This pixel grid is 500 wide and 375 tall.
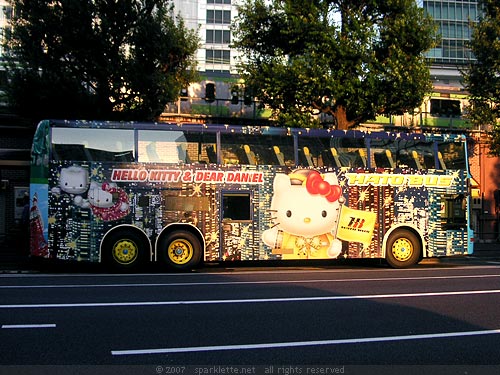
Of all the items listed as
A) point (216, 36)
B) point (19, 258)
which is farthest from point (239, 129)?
point (216, 36)

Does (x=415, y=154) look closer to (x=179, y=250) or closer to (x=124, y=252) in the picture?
(x=179, y=250)

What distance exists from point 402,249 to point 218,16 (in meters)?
63.9

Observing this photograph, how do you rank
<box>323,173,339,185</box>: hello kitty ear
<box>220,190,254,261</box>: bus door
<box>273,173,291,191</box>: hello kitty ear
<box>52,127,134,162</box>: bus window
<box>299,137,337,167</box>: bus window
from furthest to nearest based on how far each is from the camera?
<box>323,173,339,185</box>: hello kitty ear → <box>299,137,337,167</box>: bus window → <box>273,173,291,191</box>: hello kitty ear → <box>220,190,254,261</box>: bus door → <box>52,127,134,162</box>: bus window

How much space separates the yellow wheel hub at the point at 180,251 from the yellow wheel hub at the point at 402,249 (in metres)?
5.85

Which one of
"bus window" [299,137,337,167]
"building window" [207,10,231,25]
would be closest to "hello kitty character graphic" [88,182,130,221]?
"bus window" [299,137,337,167]

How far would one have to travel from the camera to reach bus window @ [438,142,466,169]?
1630cm

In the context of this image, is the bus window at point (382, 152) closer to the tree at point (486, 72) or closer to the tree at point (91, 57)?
the tree at point (91, 57)

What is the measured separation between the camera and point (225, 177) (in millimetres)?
14891

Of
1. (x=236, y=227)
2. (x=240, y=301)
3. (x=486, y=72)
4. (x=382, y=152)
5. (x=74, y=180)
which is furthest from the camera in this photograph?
(x=486, y=72)

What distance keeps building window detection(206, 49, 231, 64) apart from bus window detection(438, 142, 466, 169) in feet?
199

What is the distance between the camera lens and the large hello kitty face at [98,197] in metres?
14.2

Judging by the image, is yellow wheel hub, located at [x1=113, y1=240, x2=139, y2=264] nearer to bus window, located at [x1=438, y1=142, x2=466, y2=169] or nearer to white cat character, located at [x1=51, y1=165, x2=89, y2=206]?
white cat character, located at [x1=51, y1=165, x2=89, y2=206]

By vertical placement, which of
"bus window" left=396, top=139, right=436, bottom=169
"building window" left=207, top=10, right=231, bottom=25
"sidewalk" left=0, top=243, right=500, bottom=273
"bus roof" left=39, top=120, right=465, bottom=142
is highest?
"building window" left=207, top=10, right=231, bottom=25

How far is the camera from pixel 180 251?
14.7 m
